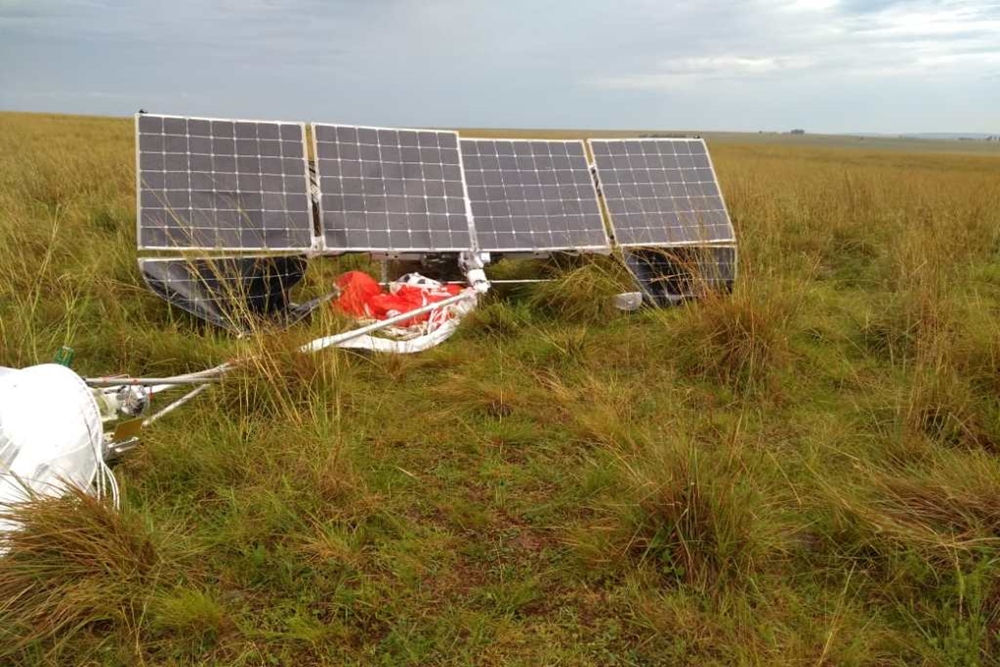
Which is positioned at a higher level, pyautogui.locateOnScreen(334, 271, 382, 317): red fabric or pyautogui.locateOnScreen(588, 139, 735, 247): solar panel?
pyautogui.locateOnScreen(588, 139, 735, 247): solar panel

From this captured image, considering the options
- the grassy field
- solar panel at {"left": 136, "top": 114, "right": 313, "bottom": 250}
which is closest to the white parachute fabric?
the grassy field

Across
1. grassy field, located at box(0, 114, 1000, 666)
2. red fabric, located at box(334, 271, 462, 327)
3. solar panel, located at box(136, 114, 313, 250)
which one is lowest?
grassy field, located at box(0, 114, 1000, 666)

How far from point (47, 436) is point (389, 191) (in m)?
3.66

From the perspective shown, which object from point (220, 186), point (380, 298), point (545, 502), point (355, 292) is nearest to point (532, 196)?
point (380, 298)

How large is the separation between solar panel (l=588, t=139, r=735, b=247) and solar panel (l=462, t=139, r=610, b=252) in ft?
0.61

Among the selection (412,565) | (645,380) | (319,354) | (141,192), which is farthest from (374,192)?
(412,565)

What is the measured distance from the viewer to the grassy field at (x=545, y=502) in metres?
2.22

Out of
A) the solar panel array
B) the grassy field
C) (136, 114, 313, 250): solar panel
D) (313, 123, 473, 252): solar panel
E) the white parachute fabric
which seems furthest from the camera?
(313, 123, 473, 252): solar panel

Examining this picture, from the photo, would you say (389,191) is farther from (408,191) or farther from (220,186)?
(220,186)

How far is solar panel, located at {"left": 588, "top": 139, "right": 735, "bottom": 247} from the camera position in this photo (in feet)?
20.0

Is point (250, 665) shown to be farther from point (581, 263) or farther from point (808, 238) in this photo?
point (808, 238)

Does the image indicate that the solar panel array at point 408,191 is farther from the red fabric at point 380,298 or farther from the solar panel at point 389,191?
the red fabric at point 380,298

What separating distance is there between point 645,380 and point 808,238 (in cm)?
505

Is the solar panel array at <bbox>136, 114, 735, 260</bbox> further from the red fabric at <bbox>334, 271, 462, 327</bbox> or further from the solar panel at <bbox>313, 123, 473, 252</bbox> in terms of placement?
the red fabric at <bbox>334, 271, 462, 327</bbox>
